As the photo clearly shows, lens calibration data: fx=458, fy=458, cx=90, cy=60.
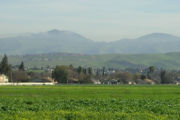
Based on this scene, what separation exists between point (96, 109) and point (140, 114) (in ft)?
12.7

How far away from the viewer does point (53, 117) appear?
2538 cm

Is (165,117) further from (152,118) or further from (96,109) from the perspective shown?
(96,109)

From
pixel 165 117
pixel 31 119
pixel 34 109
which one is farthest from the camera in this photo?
pixel 34 109

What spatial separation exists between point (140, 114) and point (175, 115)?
219 cm

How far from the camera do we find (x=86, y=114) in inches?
1047

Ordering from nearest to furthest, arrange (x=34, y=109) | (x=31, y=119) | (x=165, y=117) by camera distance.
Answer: (x=31, y=119) → (x=165, y=117) → (x=34, y=109)

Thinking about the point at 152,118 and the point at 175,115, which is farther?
the point at 175,115

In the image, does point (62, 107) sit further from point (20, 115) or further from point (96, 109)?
point (20, 115)

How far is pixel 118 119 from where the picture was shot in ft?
81.5

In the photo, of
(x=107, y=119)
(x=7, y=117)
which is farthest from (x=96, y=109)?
(x=7, y=117)

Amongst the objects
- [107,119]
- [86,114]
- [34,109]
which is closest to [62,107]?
[34,109]

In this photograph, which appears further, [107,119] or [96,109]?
[96,109]

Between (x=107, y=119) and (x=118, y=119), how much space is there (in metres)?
0.62

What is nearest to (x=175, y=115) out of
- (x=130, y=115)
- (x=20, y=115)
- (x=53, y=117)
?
(x=130, y=115)
